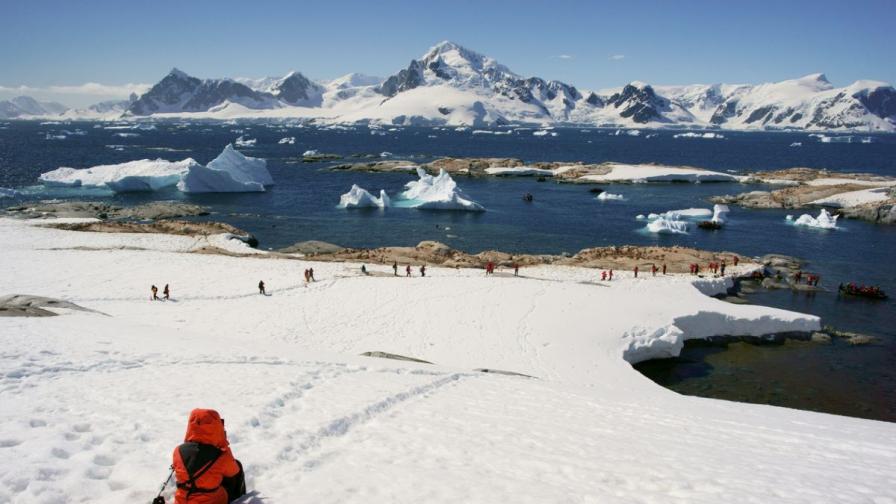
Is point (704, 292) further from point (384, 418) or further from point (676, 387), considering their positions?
point (384, 418)

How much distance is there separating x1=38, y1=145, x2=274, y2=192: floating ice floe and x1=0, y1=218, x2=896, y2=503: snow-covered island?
4673 cm

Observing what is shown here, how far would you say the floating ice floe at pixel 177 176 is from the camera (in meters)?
71.5

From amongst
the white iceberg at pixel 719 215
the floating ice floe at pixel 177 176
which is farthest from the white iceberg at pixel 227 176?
the white iceberg at pixel 719 215

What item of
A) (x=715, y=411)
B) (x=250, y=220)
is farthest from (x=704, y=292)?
(x=250, y=220)

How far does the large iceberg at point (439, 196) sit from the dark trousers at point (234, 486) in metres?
58.1

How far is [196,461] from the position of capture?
6293mm

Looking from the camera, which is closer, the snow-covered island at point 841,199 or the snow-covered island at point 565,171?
the snow-covered island at point 841,199

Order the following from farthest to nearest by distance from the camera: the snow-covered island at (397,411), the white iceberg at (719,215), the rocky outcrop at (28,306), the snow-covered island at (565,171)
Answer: the snow-covered island at (565,171)
the white iceberg at (719,215)
the rocky outcrop at (28,306)
the snow-covered island at (397,411)

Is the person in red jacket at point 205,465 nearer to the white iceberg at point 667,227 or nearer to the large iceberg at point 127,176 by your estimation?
the white iceberg at point 667,227

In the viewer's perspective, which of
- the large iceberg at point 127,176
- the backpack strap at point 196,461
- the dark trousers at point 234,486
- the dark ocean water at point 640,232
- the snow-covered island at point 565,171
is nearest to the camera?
the backpack strap at point 196,461

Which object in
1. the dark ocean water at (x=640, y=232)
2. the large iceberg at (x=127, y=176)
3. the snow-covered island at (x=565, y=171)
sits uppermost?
the snow-covered island at (x=565, y=171)

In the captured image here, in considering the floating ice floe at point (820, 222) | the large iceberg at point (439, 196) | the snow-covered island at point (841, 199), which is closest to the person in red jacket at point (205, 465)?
the large iceberg at point (439, 196)

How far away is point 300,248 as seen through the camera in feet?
141

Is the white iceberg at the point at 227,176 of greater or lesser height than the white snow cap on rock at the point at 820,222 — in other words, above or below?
above
